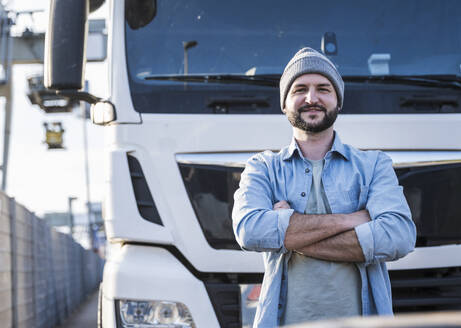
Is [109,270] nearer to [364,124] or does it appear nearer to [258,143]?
[258,143]

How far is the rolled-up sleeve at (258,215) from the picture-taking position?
7.82 ft

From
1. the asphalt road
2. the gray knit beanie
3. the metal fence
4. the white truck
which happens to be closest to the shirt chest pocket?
the gray knit beanie

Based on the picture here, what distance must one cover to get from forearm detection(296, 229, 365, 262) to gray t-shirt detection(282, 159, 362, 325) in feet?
0.10

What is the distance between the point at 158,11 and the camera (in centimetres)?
406

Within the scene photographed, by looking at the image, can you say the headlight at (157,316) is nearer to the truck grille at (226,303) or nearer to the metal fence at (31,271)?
the truck grille at (226,303)

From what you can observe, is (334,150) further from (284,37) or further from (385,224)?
(284,37)

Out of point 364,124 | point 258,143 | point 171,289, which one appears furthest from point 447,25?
point 171,289

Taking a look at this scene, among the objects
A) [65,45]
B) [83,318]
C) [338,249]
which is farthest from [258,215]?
[83,318]

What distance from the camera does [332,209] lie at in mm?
2459

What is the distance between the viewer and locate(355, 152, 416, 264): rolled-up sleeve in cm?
234

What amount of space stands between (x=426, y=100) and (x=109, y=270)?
2030 millimetres

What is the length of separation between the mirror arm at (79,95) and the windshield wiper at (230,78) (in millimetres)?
383

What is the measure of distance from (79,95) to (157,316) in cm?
128

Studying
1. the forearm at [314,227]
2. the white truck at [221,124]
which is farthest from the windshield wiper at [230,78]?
the forearm at [314,227]
